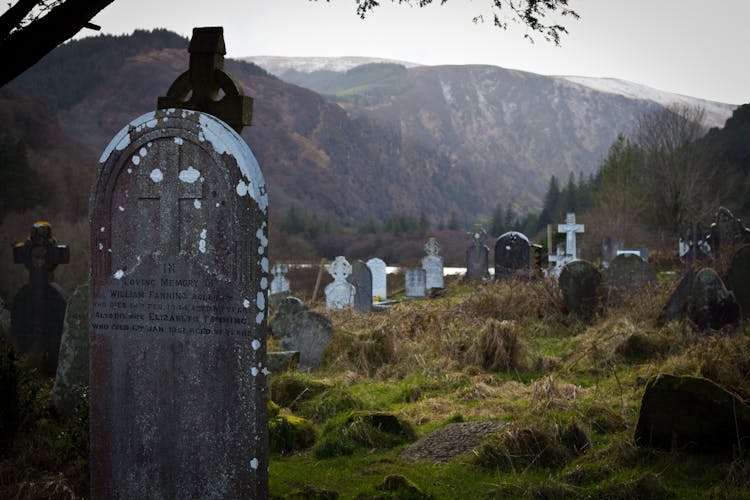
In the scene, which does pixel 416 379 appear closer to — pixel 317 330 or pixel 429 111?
pixel 317 330

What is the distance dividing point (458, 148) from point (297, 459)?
151 meters

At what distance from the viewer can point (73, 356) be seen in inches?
258

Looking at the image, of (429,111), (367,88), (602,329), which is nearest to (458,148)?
(429,111)

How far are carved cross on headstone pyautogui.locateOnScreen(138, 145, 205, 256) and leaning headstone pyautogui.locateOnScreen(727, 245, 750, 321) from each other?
932 centimetres

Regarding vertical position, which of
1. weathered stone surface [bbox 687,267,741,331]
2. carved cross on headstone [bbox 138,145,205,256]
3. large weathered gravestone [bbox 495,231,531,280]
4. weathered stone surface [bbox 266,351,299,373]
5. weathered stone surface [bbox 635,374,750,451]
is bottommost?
weathered stone surface [bbox 266,351,299,373]

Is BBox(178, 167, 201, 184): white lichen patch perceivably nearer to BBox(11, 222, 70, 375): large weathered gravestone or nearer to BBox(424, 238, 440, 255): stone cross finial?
BBox(11, 222, 70, 375): large weathered gravestone

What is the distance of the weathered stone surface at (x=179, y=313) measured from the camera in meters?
4.08

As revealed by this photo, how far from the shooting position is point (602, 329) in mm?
10656

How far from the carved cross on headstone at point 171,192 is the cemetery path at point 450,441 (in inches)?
111

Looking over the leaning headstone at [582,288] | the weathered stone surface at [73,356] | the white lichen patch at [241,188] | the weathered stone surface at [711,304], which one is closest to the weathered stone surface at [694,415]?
the white lichen patch at [241,188]

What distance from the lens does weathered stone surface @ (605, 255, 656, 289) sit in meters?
13.6

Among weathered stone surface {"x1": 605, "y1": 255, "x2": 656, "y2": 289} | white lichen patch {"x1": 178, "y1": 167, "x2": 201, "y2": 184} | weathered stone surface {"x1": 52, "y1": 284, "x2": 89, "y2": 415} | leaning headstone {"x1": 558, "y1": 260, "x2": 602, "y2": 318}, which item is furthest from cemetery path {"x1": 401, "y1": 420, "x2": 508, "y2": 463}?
weathered stone surface {"x1": 605, "y1": 255, "x2": 656, "y2": 289}

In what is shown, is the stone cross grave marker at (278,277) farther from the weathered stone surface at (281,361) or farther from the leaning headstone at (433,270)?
the weathered stone surface at (281,361)

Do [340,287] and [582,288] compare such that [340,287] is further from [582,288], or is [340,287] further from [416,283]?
[582,288]
